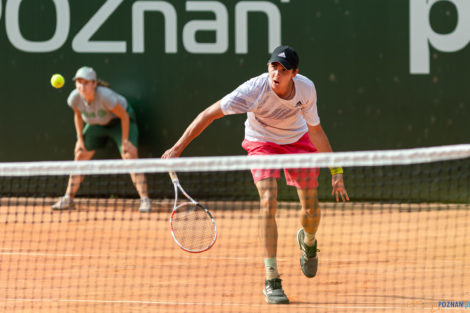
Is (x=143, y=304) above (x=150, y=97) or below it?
below

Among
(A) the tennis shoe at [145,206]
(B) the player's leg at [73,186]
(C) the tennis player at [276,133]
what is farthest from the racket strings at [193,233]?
(B) the player's leg at [73,186]

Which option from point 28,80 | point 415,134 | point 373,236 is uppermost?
point 28,80

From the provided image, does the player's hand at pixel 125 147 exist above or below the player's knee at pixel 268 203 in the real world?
above

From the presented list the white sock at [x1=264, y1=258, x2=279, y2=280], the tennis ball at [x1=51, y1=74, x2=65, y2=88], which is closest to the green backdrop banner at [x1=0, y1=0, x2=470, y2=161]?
the tennis ball at [x1=51, y1=74, x2=65, y2=88]

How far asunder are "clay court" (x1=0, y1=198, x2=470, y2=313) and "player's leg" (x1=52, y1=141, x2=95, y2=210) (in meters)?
0.14

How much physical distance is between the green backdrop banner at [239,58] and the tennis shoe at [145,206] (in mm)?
844

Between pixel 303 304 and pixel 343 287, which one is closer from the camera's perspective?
pixel 303 304

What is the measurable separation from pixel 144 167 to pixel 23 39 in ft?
Answer: 16.1

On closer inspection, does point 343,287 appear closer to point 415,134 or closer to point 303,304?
point 303,304

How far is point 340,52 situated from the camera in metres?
8.34

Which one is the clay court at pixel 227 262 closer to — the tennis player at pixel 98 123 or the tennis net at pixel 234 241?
the tennis net at pixel 234 241

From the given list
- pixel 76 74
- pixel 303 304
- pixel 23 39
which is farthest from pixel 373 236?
pixel 23 39

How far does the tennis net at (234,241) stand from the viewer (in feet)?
14.0

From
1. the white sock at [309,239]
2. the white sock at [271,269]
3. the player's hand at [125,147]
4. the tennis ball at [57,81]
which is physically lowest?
the white sock at [271,269]
